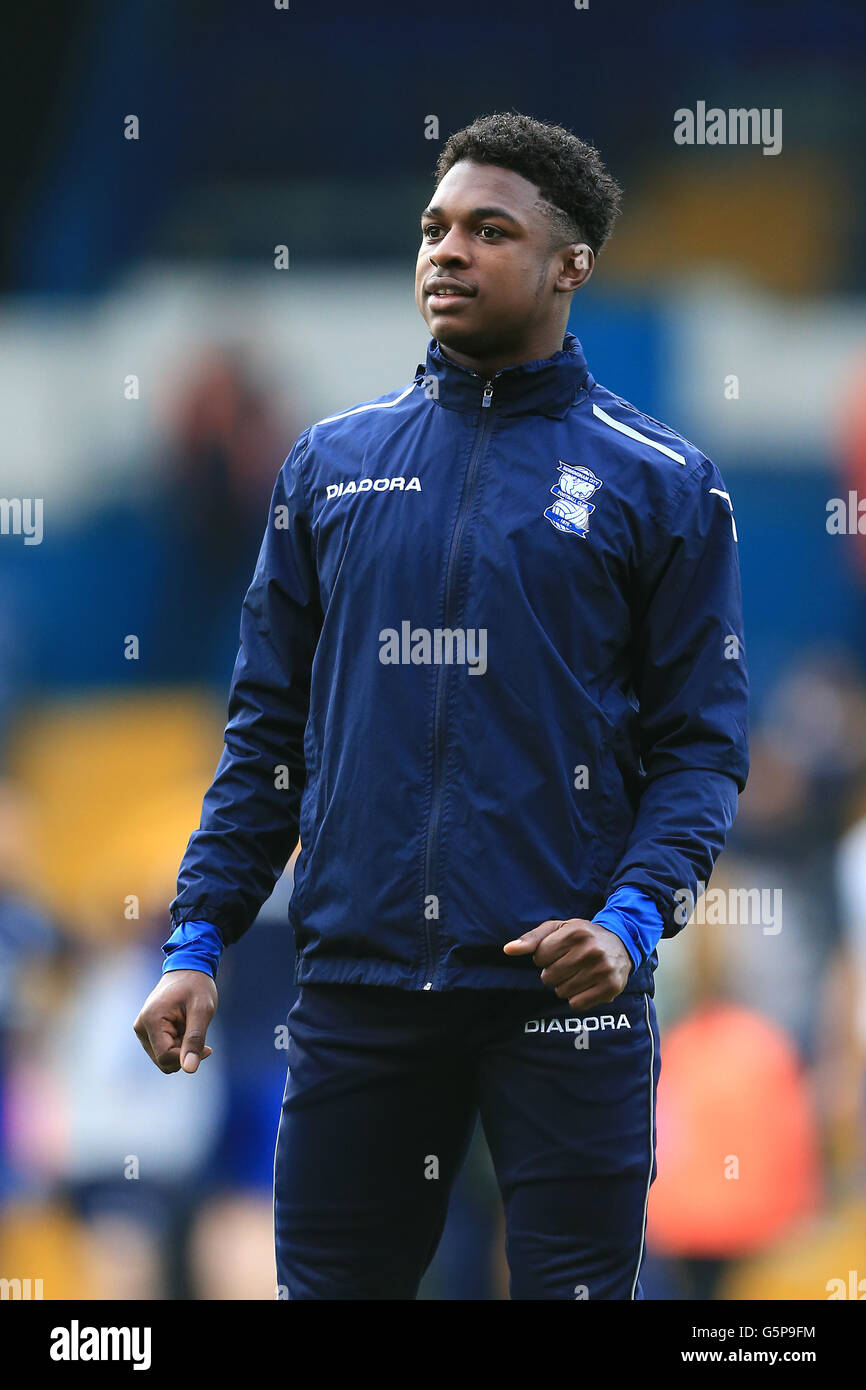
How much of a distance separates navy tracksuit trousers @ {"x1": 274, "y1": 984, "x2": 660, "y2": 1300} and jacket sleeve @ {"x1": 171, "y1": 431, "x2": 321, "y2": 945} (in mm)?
163

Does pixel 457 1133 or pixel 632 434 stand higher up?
pixel 632 434

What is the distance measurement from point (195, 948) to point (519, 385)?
66 centimetres

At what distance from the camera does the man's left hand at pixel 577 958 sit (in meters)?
1.61

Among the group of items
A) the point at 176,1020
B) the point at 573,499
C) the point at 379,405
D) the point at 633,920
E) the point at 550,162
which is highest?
the point at 550,162

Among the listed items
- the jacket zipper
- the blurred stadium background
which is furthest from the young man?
the blurred stadium background

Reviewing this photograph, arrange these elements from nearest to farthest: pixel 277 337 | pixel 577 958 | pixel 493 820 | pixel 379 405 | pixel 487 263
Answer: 1. pixel 577 958
2. pixel 493 820
3. pixel 487 263
4. pixel 379 405
5. pixel 277 337

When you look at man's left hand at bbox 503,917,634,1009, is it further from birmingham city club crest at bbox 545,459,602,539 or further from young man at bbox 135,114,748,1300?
birmingham city club crest at bbox 545,459,602,539

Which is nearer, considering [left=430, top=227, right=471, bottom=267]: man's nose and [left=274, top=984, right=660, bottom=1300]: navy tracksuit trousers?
[left=274, top=984, right=660, bottom=1300]: navy tracksuit trousers

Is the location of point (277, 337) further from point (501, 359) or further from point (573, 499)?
point (573, 499)

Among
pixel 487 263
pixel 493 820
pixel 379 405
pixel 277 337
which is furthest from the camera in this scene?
pixel 277 337

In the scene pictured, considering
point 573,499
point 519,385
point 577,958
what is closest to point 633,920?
point 577,958

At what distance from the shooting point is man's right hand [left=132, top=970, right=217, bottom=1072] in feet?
5.78

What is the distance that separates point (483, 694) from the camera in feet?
5.78
